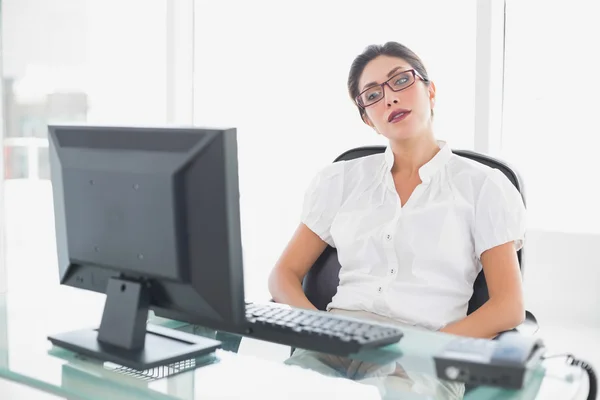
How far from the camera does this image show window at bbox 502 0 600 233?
2990 millimetres

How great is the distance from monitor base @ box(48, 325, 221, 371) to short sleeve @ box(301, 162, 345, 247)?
74 cm

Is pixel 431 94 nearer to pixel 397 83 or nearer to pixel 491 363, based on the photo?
pixel 397 83

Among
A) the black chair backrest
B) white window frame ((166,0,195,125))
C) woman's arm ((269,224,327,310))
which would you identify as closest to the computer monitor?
woman's arm ((269,224,327,310))

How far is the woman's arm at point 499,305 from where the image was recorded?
184 centimetres

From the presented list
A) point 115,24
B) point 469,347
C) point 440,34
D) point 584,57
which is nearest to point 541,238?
point 584,57

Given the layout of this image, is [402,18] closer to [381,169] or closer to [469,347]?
[381,169]

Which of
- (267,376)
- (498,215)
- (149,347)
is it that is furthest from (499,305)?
(149,347)

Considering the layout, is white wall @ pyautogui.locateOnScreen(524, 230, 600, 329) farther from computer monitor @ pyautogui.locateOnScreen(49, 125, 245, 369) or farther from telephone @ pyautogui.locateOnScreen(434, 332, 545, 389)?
computer monitor @ pyautogui.locateOnScreen(49, 125, 245, 369)

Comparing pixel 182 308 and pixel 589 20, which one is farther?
pixel 589 20

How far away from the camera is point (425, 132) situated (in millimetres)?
2145

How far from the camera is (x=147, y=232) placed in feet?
4.41

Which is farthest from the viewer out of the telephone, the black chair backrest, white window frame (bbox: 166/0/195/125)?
white window frame (bbox: 166/0/195/125)

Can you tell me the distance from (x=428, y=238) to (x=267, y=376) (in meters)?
0.82

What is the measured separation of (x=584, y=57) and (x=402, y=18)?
2.65ft
